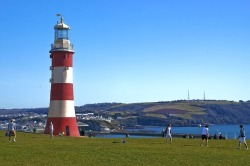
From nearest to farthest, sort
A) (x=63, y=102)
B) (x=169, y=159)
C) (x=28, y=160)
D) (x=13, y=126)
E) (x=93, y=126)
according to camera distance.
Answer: (x=28, y=160), (x=169, y=159), (x=13, y=126), (x=63, y=102), (x=93, y=126)

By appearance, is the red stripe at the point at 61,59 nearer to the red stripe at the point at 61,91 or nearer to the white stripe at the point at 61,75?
the white stripe at the point at 61,75

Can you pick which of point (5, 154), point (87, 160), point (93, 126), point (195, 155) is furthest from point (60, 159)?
point (93, 126)

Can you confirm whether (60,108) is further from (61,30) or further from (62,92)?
(61,30)

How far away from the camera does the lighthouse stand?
1970 inches

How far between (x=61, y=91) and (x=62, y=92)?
17cm

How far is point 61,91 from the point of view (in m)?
50.2

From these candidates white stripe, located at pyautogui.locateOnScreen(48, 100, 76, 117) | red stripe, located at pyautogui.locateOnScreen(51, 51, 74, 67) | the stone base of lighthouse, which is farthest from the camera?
red stripe, located at pyautogui.locateOnScreen(51, 51, 74, 67)

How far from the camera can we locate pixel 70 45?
5244 cm

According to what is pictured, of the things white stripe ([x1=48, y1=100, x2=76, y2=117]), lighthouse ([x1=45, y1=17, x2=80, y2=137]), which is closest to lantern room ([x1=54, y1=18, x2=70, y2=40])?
lighthouse ([x1=45, y1=17, x2=80, y2=137])

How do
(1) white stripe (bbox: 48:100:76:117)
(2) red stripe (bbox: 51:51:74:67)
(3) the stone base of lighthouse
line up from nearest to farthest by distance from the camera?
1. (3) the stone base of lighthouse
2. (1) white stripe (bbox: 48:100:76:117)
3. (2) red stripe (bbox: 51:51:74:67)

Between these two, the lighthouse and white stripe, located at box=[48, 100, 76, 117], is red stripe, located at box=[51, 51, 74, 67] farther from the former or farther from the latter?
white stripe, located at box=[48, 100, 76, 117]

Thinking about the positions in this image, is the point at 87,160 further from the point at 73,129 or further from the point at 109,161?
the point at 73,129

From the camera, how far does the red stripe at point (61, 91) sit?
50.2 m

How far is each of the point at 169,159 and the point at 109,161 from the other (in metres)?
3.45
